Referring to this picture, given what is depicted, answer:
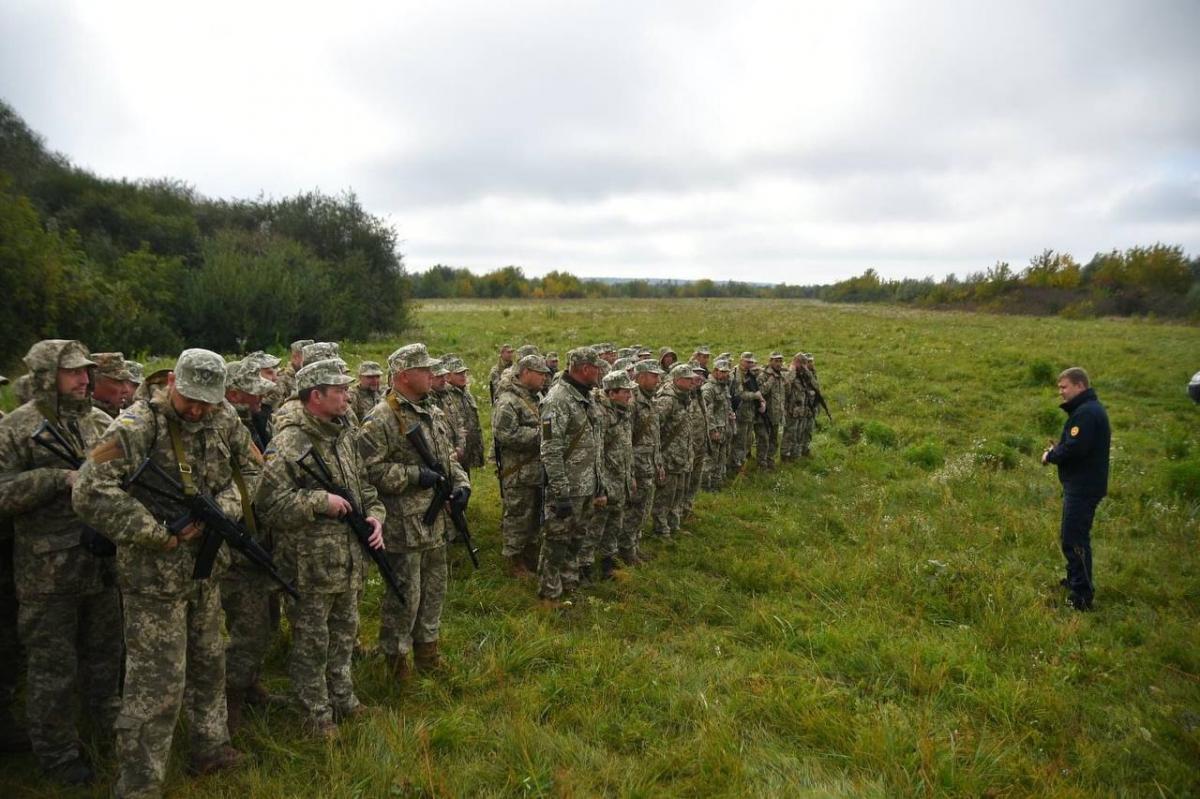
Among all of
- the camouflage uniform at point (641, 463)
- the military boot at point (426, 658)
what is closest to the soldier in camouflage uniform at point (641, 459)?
the camouflage uniform at point (641, 463)

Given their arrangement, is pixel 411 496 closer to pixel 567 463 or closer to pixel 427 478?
pixel 427 478

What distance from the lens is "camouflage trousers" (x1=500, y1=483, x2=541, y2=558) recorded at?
7102 mm

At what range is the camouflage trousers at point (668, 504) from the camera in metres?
8.53

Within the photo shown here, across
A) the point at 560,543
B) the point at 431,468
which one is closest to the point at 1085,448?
the point at 560,543

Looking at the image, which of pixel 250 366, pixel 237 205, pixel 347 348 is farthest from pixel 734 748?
pixel 237 205

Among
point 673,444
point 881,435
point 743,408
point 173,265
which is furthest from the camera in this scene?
point 173,265

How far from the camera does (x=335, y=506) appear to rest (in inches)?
151

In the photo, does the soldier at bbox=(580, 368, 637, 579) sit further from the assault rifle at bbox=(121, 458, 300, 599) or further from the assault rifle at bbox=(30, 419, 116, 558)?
the assault rifle at bbox=(30, 419, 116, 558)

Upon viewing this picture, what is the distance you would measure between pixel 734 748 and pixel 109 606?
4.17 meters

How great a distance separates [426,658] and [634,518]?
3217 mm

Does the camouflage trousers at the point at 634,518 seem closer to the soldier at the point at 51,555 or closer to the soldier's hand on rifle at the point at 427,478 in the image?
the soldier's hand on rifle at the point at 427,478

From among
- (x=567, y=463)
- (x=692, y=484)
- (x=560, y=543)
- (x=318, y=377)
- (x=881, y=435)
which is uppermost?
(x=318, y=377)

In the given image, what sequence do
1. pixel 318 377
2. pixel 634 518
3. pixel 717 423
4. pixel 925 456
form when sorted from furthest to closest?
pixel 925 456
pixel 717 423
pixel 634 518
pixel 318 377

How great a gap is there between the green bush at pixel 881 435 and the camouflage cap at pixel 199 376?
12978 mm
